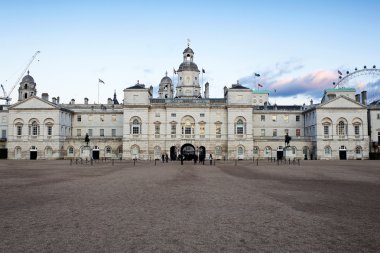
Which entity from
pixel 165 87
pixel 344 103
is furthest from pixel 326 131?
pixel 165 87

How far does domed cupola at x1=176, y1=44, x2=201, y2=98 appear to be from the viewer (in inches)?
3125

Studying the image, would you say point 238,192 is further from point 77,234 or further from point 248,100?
point 248,100

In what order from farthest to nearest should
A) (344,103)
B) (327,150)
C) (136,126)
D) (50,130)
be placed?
(50,130) < (344,103) < (327,150) < (136,126)

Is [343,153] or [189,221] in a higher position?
[343,153]

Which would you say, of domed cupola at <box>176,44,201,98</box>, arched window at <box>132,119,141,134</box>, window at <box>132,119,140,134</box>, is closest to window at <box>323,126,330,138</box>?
domed cupola at <box>176,44,201,98</box>

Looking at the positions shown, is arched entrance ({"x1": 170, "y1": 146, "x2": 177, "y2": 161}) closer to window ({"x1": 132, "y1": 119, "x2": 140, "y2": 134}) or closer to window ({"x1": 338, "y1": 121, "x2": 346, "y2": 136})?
window ({"x1": 132, "y1": 119, "x2": 140, "y2": 134})

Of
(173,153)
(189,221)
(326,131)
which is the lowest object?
(189,221)

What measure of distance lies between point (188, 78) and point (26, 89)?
42.5 meters

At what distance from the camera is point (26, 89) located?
90.3 meters

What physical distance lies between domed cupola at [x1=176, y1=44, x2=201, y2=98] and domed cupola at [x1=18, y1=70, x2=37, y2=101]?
3916 centimetres

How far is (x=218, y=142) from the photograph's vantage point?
6956 cm

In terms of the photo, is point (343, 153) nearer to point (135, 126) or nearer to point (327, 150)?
point (327, 150)

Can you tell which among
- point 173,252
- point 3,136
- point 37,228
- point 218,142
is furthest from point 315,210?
point 3,136

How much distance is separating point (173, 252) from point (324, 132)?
2664 inches
